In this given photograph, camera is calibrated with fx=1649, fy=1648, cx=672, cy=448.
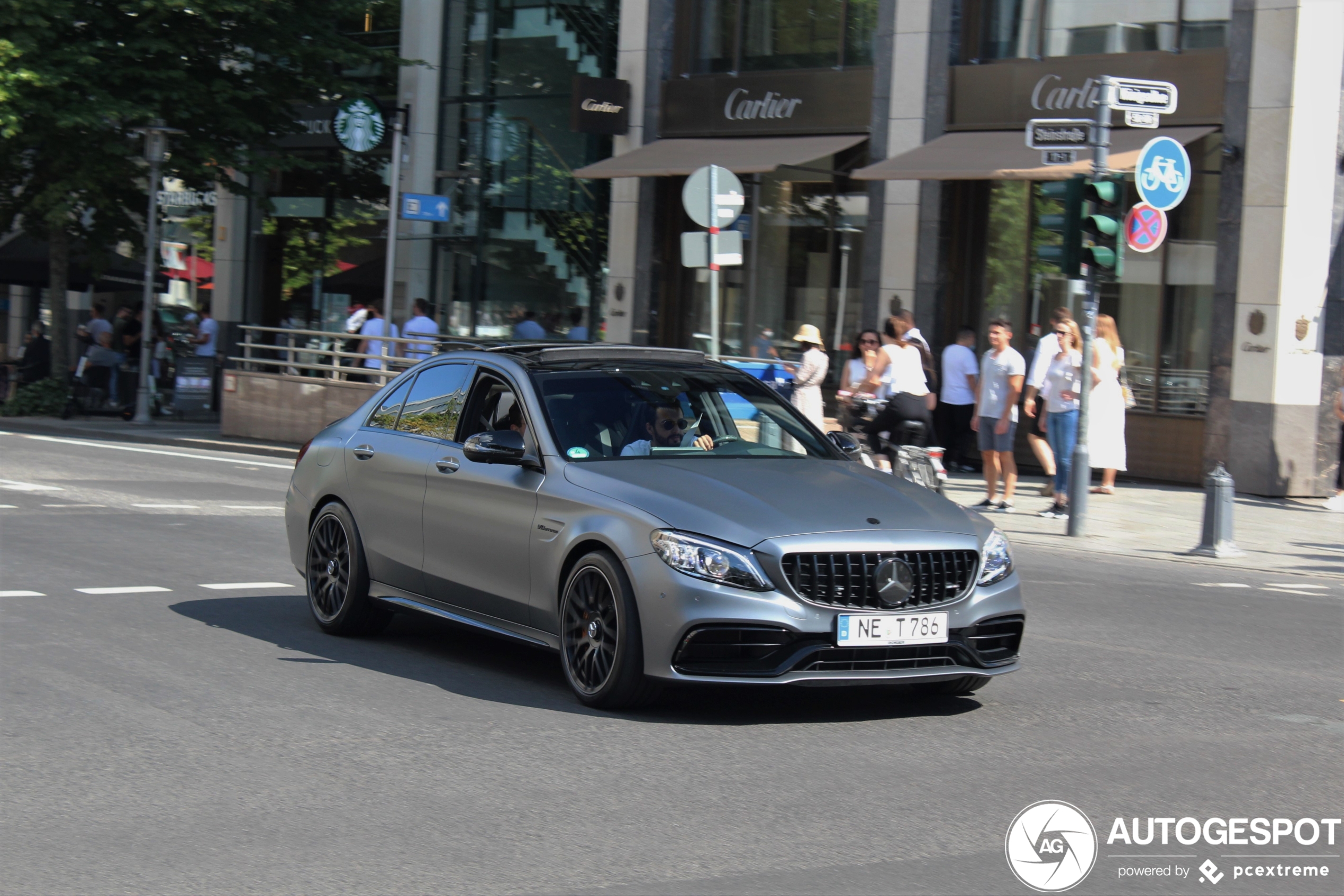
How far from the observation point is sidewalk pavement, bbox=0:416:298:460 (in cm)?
2362

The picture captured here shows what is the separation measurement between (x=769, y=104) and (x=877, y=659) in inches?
731

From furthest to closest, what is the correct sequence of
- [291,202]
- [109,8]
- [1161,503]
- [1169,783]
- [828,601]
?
1. [291,202]
2. [109,8]
3. [1161,503]
4. [828,601]
5. [1169,783]

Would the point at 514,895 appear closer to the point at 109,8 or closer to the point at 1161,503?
the point at 1161,503

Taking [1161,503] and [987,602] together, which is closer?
[987,602]

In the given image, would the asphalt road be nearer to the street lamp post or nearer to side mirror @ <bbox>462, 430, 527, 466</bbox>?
side mirror @ <bbox>462, 430, 527, 466</bbox>

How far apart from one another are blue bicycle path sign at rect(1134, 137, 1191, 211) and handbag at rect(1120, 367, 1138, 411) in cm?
233

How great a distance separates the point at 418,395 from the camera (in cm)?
864

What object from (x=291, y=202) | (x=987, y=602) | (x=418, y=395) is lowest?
(x=987, y=602)

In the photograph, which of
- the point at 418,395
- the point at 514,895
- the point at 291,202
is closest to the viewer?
the point at 514,895

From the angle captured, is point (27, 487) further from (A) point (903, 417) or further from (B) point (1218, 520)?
(B) point (1218, 520)

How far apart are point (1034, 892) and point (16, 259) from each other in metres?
29.8

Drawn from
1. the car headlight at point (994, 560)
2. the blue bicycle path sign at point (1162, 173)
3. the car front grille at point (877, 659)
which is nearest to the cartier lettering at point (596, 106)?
the blue bicycle path sign at point (1162, 173)

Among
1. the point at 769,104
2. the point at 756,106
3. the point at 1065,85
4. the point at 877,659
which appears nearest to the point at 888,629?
Answer: the point at 877,659

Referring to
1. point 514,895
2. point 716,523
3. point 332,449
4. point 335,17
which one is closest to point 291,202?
point 335,17
